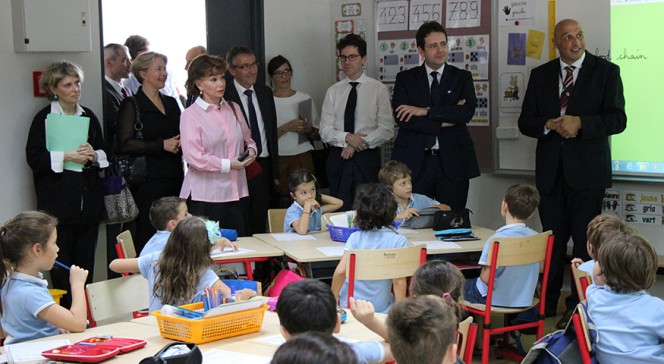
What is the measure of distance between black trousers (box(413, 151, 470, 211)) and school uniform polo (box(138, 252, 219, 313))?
278 centimetres

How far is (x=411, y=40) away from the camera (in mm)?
7477

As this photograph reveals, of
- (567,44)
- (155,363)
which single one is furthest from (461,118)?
(155,363)

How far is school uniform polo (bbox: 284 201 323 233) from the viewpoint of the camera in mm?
5770

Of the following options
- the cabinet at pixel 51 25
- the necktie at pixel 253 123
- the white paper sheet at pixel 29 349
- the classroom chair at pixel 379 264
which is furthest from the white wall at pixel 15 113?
the white paper sheet at pixel 29 349

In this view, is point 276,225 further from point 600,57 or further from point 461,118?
point 600,57

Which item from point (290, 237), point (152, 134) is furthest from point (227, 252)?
point (152, 134)

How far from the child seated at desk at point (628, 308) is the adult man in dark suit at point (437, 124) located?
117 inches

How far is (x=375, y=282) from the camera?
4.66m

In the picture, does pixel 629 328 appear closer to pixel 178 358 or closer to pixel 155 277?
pixel 178 358

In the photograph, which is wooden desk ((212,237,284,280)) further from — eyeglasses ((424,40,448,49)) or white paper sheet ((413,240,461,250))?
eyeglasses ((424,40,448,49))

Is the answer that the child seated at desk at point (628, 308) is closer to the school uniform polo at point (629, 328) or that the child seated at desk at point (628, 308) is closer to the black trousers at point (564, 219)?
the school uniform polo at point (629, 328)

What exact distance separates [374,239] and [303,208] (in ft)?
3.62

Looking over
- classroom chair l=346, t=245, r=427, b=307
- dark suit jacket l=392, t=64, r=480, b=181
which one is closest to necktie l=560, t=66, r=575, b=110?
dark suit jacket l=392, t=64, r=480, b=181

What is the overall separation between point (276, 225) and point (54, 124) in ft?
5.08
